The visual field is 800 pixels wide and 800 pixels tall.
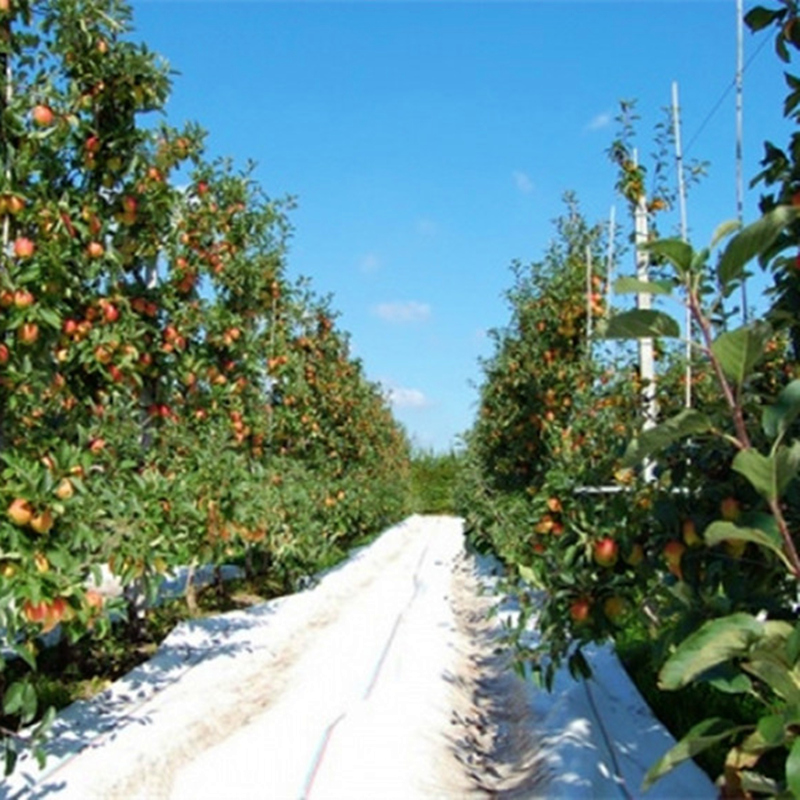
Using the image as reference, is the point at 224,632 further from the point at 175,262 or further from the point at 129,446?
the point at 175,262

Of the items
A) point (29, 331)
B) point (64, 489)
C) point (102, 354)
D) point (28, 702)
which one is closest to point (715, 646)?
point (28, 702)

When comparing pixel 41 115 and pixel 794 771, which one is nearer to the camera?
pixel 794 771

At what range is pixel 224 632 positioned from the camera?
255 inches

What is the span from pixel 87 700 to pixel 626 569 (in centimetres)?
320

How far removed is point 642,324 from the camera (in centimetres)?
147

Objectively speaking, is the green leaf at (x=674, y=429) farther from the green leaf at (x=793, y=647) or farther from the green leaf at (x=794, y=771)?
the green leaf at (x=794, y=771)

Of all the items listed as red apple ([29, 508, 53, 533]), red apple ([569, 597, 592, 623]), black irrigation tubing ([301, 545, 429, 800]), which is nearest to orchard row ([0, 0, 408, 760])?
red apple ([29, 508, 53, 533])

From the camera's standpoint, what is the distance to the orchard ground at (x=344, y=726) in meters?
3.53

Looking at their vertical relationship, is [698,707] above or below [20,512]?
below

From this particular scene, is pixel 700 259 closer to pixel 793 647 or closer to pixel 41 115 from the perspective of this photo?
pixel 793 647

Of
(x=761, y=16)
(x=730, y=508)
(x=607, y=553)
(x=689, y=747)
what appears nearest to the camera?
(x=689, y=747)

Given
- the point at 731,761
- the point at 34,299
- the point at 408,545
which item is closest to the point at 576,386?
the point at 34,299

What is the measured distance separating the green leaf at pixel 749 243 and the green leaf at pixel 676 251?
5 centimetres

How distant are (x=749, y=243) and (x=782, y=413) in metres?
0.31
